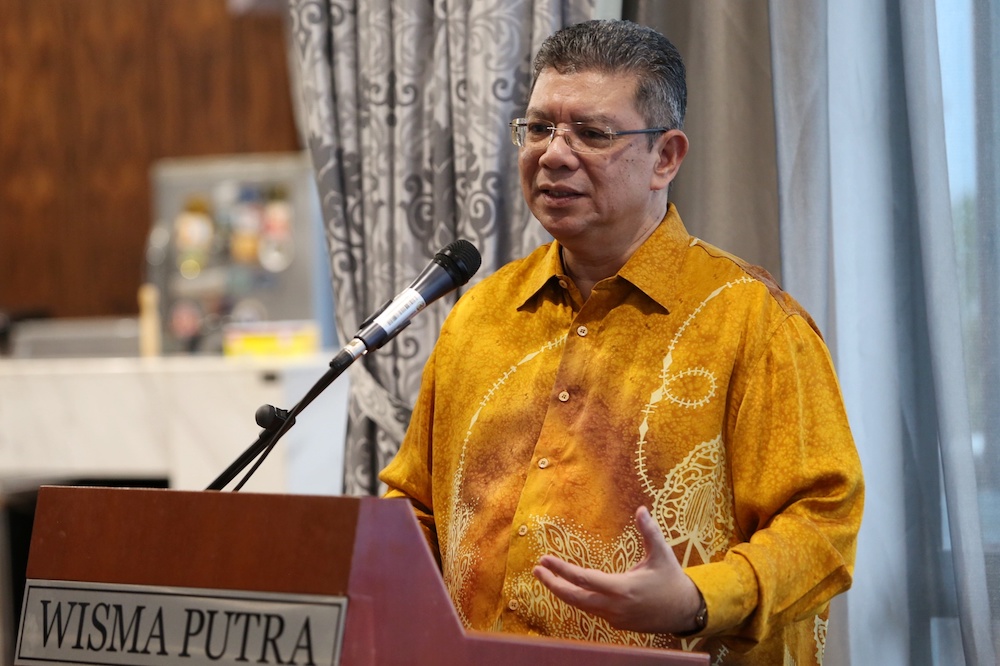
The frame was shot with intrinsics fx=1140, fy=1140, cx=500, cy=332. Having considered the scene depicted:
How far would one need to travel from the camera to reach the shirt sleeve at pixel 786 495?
121cm

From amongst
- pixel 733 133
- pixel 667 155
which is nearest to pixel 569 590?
pixel 667 155

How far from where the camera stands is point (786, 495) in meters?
1.29

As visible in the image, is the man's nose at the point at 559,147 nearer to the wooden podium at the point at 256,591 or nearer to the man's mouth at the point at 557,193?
the man's mouth at the point at 557,193

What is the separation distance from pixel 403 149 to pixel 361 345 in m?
0.86

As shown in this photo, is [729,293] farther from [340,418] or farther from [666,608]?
[340,418]

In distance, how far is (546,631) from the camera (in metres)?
1.37

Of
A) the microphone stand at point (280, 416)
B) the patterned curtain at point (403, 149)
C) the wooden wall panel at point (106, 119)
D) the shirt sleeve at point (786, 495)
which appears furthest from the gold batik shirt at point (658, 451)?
the wooden wall panel at point (106, 119)

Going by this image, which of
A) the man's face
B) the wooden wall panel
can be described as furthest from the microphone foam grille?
the wooden wall panel

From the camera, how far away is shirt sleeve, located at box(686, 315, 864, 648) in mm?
1206

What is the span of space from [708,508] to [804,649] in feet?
0.68

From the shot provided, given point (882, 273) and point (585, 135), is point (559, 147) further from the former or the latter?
point (882, 273)

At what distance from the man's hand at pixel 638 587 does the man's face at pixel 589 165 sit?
1.64 feet

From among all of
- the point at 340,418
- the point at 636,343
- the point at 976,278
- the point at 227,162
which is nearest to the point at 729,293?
the point at 636,343

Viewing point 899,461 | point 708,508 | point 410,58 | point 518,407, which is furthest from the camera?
point 410,58
